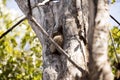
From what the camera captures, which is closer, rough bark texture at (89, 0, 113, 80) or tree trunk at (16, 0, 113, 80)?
rough bark texture at (89, 0, 113, 80)

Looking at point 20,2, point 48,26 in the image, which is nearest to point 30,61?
point 20,2

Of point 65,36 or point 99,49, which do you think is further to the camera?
point 65,36

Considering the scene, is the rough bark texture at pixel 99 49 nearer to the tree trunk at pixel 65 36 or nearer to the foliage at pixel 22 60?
the tree trunk at pixel 65 36

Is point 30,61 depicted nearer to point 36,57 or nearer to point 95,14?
point 36,57

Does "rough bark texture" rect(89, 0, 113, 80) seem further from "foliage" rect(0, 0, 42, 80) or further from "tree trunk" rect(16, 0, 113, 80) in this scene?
"foliage" rect(0, 0, 42, 80)

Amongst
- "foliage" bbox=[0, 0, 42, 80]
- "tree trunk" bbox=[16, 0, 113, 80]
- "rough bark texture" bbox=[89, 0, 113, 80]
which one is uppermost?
"rough bark texture" bbox=[89, 0, 113, 80]

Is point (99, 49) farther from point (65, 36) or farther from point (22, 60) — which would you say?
point (22, 60)

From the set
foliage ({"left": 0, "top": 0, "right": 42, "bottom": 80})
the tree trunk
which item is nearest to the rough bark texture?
the tree trunk

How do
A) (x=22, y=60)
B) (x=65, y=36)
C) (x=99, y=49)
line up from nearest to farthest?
(x=99, y=49) → (x=65, y=36) → (x=22, y=60)

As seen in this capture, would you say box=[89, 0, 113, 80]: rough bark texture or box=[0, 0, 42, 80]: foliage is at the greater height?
box=[89, 0, 113, 80]: rough bark texture

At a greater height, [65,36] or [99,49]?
[99,49]

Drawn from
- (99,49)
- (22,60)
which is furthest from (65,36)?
(22,60)

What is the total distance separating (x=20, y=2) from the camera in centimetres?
340

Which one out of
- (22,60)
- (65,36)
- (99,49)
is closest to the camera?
(99,49)
